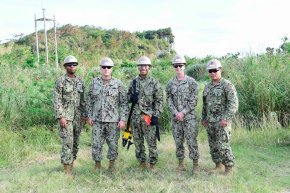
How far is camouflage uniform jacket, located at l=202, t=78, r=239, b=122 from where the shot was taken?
19.2 ft

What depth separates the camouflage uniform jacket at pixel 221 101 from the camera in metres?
5.86

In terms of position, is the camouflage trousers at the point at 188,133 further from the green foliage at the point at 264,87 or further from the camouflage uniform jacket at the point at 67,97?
the green foliage at the point at 264,87

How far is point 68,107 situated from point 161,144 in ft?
9.65

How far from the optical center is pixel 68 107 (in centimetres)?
619

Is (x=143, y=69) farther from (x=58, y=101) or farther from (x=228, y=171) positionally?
(x=228, y=171)

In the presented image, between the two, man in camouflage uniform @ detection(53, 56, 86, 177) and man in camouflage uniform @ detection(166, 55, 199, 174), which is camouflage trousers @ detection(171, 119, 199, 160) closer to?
man in camouflage uniform @ detection(166, 55, 199, 174)

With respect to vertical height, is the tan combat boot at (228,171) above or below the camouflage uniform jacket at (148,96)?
below

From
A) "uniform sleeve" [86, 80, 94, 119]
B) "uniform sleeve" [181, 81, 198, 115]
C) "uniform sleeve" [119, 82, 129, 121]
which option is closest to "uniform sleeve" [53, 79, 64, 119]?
"uniform sleeve" [86, 80, 94, 119]

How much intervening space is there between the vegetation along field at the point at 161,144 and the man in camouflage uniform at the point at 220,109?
0.39m

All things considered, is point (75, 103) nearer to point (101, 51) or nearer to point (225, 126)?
point (225, 126)

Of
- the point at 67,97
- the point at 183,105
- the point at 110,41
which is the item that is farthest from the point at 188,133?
the point at 110,41

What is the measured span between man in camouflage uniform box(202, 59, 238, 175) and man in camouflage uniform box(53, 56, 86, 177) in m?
2.06

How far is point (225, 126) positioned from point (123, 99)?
1666mm

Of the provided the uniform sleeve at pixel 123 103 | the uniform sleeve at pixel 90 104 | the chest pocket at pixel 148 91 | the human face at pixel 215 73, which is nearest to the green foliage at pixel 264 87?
the human face at pixel 215 73
